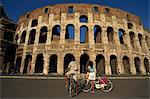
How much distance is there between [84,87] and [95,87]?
0.51m

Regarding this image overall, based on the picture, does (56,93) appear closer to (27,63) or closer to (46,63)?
(46,63)

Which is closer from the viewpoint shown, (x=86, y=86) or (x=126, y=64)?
(x=86, y=86)

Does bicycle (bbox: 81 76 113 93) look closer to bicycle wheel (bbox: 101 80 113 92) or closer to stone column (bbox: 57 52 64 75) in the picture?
bicycle wheel (bbox: 101 80 113 92)

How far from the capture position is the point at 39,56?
79.4ft

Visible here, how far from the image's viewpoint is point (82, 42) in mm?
23641

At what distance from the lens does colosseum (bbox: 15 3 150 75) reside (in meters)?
22.2

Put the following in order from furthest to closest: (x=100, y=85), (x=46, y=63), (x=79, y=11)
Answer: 1. (x=79, y=11)
2. (x=46, y=63)
3. (x=100, y=85)

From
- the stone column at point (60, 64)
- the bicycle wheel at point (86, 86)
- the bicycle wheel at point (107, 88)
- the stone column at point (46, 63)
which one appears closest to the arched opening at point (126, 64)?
the stone column at point (60, 64)

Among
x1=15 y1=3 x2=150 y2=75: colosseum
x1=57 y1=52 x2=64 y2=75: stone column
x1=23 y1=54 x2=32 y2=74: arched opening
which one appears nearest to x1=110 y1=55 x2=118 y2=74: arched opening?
x1=15 y1=3 x2=150 y2=75: colosseum

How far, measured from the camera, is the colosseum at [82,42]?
73.0 ft

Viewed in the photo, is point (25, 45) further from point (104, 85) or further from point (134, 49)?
point (104, 85)

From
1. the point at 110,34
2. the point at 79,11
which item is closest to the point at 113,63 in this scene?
the point at 110,34

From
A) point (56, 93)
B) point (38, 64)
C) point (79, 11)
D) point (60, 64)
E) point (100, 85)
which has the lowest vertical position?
point (56, 93)

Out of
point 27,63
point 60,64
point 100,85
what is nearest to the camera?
point 100,85
